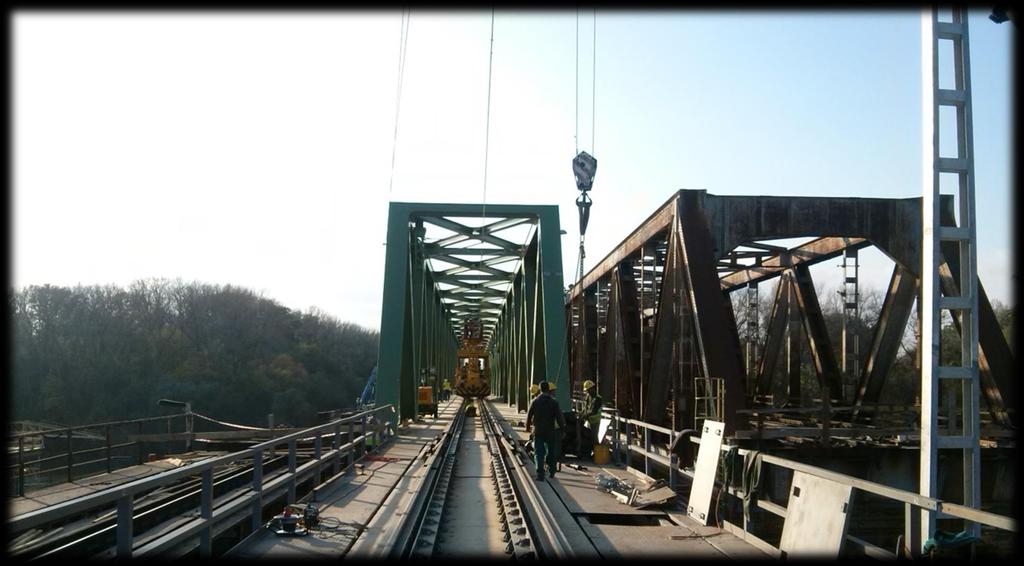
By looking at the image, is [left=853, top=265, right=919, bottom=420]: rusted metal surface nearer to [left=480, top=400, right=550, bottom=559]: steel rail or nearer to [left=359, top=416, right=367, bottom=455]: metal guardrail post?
[left=480, top=400, right=550, bottom=559]: steel rail

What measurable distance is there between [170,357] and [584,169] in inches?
1854

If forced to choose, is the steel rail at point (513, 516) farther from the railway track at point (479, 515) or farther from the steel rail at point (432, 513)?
the steel rail at point (432, 513)

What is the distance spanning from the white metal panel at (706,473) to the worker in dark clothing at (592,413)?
5.52 meters

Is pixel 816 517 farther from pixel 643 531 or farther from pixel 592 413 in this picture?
pixel 592 413

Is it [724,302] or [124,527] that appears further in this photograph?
[724,302]

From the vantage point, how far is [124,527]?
5094 millimetres

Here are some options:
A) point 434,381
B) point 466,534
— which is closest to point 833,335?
point 434,381

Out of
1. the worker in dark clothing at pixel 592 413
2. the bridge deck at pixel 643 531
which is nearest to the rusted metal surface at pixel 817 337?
the worker in dark clothing at pixel 592 413

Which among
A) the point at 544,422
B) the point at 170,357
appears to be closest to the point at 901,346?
the point at 544,422

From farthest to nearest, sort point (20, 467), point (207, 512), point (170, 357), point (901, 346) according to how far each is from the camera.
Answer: point (170, 357), point (901, 346), point (20, 467), point (207, 512)

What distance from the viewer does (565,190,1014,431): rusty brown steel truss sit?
12.4 m

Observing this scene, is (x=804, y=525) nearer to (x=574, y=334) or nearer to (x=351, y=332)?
(x=574, y=334)

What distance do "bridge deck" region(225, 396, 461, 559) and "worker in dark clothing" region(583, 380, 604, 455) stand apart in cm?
349

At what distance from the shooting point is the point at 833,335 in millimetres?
40656
